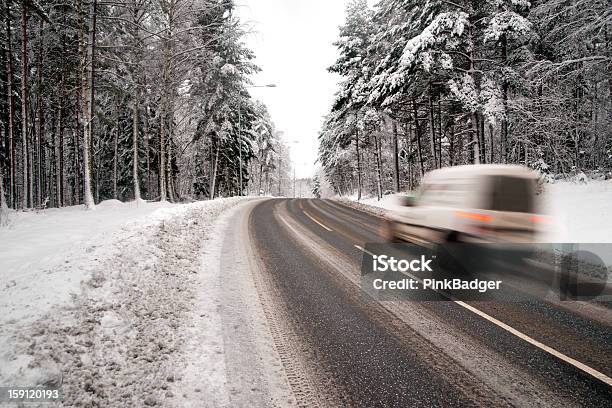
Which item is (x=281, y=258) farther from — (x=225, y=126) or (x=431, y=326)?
(x=225, y=126)

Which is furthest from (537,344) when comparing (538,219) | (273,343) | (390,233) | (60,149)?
(60,149)

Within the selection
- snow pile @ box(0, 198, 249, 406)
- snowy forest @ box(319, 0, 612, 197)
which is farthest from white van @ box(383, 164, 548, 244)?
snowy forest @ box(319, 0, 612, 197)

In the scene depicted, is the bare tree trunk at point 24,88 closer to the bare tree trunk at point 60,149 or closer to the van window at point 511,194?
the bare tree trunk at point 60,149

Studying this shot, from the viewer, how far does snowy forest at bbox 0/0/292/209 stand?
14648 mm

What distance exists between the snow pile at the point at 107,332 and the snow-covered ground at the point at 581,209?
269 inches

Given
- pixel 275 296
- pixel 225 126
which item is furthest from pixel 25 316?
pixel 225 126

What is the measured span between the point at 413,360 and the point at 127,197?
121ft

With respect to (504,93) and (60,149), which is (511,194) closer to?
(504,93)

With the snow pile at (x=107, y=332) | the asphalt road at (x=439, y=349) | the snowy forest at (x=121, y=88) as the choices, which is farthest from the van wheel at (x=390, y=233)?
the snowy forest at (x=121, y=88)

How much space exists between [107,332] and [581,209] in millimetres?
14101

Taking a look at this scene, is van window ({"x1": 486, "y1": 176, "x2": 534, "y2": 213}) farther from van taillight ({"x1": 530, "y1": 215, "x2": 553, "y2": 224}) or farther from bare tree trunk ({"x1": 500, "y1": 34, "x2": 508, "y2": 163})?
bare tree trunk ({"x1": 500, "y1": 34, "x2": 508, "y2": 163})

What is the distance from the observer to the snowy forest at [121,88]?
48.1 ft

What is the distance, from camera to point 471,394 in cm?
313

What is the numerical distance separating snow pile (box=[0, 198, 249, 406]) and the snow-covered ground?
683cm
